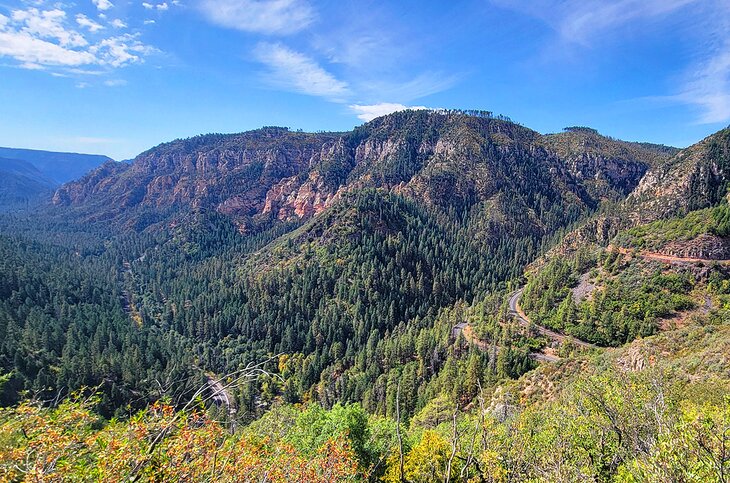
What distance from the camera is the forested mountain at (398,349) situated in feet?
41.2

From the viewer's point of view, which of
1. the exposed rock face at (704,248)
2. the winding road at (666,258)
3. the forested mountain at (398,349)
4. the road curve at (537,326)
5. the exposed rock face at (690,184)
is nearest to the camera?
the forested mountain at (398,349)

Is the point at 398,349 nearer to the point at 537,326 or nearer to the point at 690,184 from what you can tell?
the point at 537,326

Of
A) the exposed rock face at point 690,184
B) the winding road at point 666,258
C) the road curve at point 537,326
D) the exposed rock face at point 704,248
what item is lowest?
the road curve at point 537,326

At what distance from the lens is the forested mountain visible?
494 inches

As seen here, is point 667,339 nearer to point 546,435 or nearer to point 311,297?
point 546,435

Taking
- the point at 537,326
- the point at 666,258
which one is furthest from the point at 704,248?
the point at 537,326

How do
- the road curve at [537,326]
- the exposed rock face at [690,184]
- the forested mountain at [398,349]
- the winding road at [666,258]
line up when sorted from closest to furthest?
the forested mountain at [398,349] → the road curve at [537,326] → the winding road at [666,258] → the exposed rock face at [690,184]

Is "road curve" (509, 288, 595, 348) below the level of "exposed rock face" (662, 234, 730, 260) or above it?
below

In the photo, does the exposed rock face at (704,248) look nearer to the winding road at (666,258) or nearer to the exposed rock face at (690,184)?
the winding road at (666,258)

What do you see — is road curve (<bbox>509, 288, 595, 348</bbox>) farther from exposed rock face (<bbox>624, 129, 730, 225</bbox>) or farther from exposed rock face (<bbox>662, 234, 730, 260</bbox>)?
exposed rock face (<bbox>624, 129, 730, 225</bbox>)

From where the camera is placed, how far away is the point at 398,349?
88125mm

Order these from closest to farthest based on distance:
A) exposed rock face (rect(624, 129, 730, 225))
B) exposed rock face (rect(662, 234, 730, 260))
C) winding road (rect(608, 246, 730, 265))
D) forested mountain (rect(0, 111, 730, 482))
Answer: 1. forested mountain (rect(0, 111, 730, 482))
2. winding road (rect(608, 246, 730, 265))
3. exposed rock face (rect(662, 234, 730, 260))
4. exposed rock face (rect(624, 129, 730, 225))

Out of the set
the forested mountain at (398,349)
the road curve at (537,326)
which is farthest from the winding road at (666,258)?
the road curve at (537,326)

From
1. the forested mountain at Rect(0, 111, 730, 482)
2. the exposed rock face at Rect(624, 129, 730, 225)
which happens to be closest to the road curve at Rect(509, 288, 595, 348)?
the forested mountain at Rect(0, 111, 730, 482)
